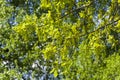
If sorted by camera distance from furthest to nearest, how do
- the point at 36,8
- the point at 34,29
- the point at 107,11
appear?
the point at 36,8 → the point at 107,11 → the point at 34,29

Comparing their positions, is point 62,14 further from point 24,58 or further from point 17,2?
point 17,2

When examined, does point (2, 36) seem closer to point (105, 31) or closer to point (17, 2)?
point (17, 2)

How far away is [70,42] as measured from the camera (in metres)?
5.88

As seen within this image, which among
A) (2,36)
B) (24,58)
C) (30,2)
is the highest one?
(30,2)

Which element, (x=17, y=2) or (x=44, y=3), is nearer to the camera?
(x=44, y=3)

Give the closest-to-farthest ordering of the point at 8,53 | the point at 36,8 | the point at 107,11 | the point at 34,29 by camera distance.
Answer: the point at 34,29
the point at 107,11
the point at 8,53
the point at 36,8

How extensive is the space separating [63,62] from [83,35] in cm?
51

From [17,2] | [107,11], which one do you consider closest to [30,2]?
[17,2]

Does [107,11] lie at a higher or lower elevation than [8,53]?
higher

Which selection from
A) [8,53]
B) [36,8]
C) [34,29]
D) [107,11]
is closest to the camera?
[34,29]

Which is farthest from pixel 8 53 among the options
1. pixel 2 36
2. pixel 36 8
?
pixel 36 8

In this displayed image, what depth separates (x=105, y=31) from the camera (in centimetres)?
620

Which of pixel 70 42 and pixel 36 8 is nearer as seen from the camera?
pixel 70 42

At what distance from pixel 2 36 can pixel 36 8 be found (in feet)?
8.47
